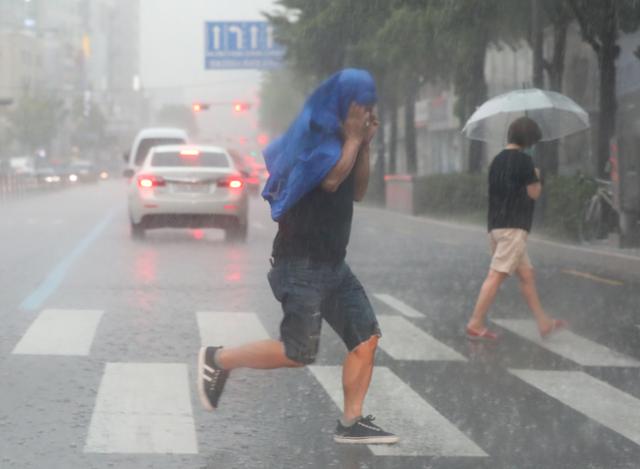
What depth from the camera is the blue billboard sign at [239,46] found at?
169 ft

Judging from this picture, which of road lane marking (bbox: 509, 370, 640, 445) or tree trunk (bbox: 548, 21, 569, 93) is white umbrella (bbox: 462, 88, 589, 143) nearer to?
road lane marking (bbox: 509, 370, 640, 445)

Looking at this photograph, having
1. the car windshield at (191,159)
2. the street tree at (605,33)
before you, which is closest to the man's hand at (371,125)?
the street tree at (605,33)

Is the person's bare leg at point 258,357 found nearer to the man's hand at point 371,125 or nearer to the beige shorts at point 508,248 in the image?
the man's hand at point 371,125

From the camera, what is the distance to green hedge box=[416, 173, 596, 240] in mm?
20250

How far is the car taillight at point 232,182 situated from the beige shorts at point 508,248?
11.1 metres

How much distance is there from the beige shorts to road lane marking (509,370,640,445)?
1353 millimetres

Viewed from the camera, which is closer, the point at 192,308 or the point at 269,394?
the point at 269,394

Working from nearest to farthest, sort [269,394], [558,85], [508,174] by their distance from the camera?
[269,394], [508,174], [558,85]

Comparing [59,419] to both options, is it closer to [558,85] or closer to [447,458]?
[447,458]

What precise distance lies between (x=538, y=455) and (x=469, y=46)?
2037 cm

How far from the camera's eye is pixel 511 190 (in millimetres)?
9609

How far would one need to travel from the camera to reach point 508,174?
9.61 m

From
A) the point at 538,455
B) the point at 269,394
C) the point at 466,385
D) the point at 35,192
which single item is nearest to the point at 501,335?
the point at 466,385

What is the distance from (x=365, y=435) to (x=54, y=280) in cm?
834
